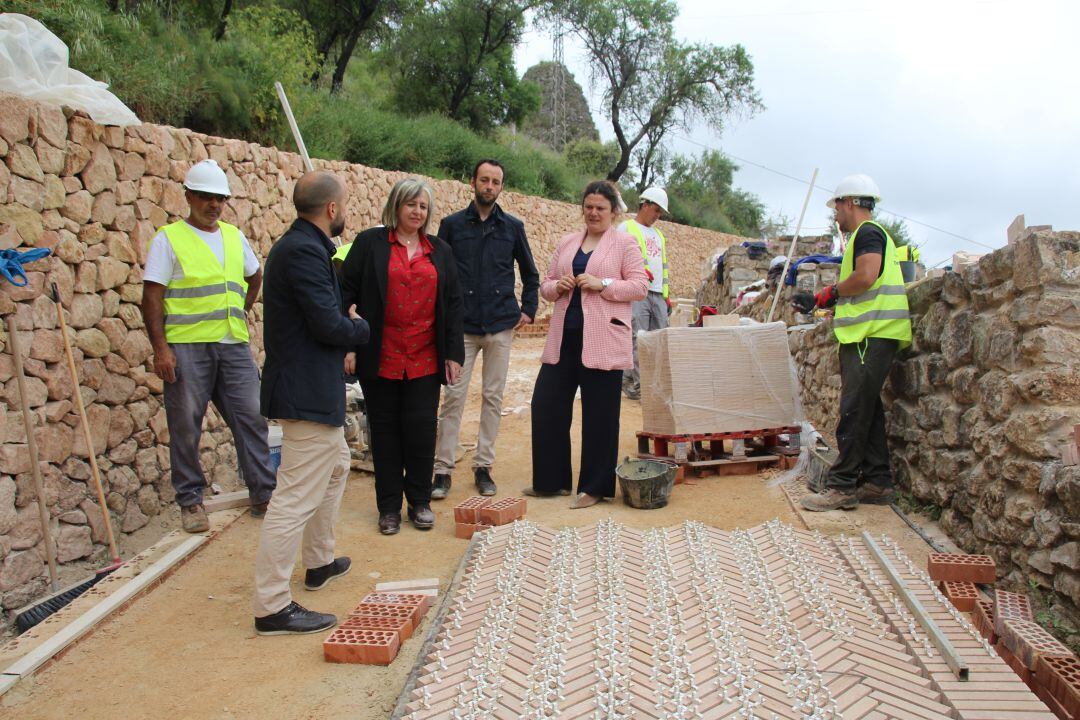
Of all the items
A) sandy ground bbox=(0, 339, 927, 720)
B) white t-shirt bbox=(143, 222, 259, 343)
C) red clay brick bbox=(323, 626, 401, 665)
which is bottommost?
sandy ground bbox=(0, 339, 927, 720)

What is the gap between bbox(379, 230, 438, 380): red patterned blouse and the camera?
4.10m

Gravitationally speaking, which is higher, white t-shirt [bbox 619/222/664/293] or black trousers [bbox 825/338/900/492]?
white t-shirt [bbox 619/222/664/293]

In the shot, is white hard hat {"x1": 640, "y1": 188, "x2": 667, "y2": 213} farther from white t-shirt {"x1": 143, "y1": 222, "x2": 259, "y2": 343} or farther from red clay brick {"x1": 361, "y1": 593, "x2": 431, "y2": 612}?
red clay brick {"x1": 361, "y1": 593, "x2": 431, "y2": 612}

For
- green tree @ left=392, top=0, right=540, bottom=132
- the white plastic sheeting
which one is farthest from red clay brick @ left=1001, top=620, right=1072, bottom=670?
green tree @ left=392, top=0, right=540, bottom=132

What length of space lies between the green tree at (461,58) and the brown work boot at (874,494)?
18.8 meters

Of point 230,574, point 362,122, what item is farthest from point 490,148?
point 230,574

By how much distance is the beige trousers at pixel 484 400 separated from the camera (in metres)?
4.84

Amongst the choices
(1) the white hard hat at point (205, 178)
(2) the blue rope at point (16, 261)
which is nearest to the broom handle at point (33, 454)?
(2) the blue rope at point (16, 261)

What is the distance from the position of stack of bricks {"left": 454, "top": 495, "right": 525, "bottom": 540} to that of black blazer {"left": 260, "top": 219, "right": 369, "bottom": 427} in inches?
50.0

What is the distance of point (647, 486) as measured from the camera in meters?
4.64

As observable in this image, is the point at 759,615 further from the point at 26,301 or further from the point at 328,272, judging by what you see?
the point at 26,301

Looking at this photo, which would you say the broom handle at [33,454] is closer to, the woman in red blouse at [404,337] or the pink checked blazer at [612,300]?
the woman in red blouse at [404,337]

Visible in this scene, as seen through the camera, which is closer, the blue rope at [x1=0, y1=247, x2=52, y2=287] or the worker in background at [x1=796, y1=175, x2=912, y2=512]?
the blue rope at [x1=0, y1=247, x2=52, y2=287]

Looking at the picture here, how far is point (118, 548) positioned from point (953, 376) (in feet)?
15.8
